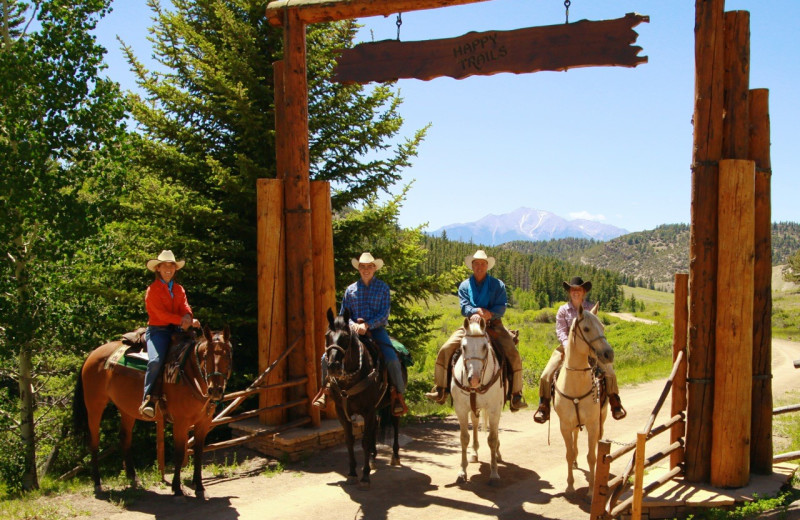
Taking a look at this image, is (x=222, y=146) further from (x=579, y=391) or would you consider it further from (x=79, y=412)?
(x=579, y=391)

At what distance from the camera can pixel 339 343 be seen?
23.7 ft

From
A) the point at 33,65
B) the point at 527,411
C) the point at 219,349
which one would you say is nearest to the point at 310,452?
the point at 219,349

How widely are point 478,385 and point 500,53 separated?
13.8 ft

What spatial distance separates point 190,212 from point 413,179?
424cm

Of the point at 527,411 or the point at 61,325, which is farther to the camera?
the point at 527,411

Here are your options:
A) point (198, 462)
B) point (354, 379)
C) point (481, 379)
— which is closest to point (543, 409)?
point (481, 379)

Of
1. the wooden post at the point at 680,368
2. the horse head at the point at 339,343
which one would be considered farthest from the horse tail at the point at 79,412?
the wooden post at the point at 680,368

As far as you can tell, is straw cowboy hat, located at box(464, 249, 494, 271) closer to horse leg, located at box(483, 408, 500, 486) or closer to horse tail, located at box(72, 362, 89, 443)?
horse leg, located at box(483, 408, 500, 486)

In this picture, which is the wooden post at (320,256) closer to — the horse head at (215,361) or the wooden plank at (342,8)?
the wooden plank at (342,8)

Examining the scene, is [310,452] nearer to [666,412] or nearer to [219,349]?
[219,349]

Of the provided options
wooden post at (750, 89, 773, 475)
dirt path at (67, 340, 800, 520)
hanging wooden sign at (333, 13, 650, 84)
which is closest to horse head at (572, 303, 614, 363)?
wooden post at (750, 89, 773, 475)

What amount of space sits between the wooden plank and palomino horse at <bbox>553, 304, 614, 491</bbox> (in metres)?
4.55

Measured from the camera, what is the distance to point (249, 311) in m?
11.4

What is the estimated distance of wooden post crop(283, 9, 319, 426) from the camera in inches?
358
